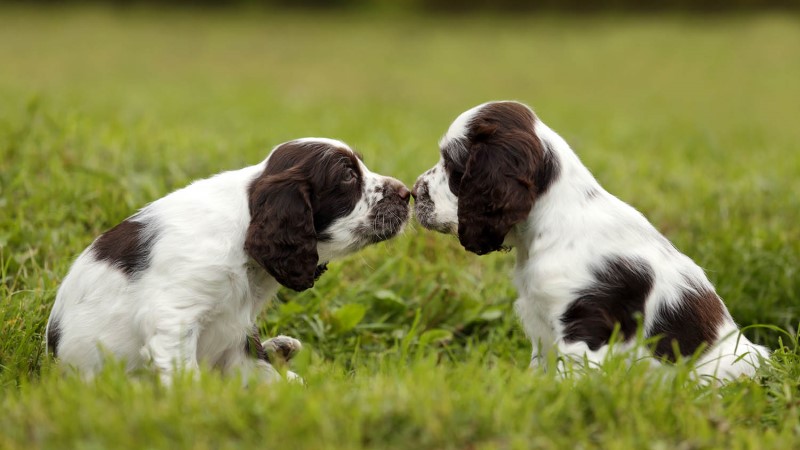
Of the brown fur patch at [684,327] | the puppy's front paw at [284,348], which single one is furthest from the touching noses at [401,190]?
the brown fur patch at [684,327]

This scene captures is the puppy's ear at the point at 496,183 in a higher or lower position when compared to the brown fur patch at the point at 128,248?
higher

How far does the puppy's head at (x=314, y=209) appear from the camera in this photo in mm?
4262

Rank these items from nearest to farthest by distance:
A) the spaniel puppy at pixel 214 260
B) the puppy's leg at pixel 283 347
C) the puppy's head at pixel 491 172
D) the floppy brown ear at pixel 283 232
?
the spaniel puppy at pixel 214 260 → the floppy brown ear at pixel 283 232 → the puppy's head at pixel 491 172 → the puppy's leg at pixel 283 347

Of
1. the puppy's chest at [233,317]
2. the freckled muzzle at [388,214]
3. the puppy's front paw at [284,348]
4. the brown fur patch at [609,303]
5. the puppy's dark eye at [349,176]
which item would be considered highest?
the puppy's dark eye at [349,176]

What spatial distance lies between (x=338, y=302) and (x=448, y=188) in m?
1.43

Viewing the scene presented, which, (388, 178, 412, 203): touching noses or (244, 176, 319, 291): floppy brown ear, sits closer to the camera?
(244, 176, 319, 291): floppy brown ear

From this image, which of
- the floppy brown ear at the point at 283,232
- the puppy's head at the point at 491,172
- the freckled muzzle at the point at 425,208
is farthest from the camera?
the freckled muzzle at the point at 425,208

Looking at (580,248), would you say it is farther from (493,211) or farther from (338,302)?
(338,302)

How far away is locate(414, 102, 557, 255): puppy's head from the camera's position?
4.33m

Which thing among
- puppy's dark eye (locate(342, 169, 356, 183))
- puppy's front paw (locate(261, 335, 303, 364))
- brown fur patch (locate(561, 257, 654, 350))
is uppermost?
puppy's dark eye (locate(342, 169, 356, 183))

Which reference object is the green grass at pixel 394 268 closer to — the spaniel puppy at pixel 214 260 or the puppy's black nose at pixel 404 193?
the spaniel puppy at pixel 214 260

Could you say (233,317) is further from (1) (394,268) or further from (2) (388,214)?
A: (1) (394,268)

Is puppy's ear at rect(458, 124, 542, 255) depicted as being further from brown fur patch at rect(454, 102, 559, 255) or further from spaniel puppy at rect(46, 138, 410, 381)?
spaniel puppy at rect(46, 138, 410, 381)

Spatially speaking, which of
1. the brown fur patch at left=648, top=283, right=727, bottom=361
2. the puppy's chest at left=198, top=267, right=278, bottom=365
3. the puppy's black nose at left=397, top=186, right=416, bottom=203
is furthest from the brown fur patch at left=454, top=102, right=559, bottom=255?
the puppy's chest at left=198, top=267, right=278, bottom=365
